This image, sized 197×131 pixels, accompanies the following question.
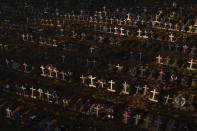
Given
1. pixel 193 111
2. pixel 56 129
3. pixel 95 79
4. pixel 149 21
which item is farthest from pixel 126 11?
pixel 56 129

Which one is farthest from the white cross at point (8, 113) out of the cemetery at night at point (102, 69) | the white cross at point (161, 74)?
the white cross at point (161, 74)

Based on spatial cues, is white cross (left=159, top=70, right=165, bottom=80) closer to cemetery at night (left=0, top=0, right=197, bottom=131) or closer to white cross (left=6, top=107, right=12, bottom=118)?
cemetery at night (left=0, top=0, right=197, bottom=131)

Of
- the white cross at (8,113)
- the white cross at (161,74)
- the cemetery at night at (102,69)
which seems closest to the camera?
the cemetery at night at (102,69)

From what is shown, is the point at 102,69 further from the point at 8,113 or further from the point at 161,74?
the point at 8,113

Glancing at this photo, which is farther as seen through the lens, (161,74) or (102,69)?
(102,69)

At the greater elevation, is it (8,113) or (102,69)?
(102,69)

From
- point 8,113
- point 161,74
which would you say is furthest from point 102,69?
point 8,113

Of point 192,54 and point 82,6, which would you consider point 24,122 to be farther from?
point 82,6

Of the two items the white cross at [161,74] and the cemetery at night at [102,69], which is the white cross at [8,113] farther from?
the white cross at [161,74]

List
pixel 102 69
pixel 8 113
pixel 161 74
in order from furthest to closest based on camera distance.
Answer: pixel 102 69, pixel 161 74, pixel 8 113
